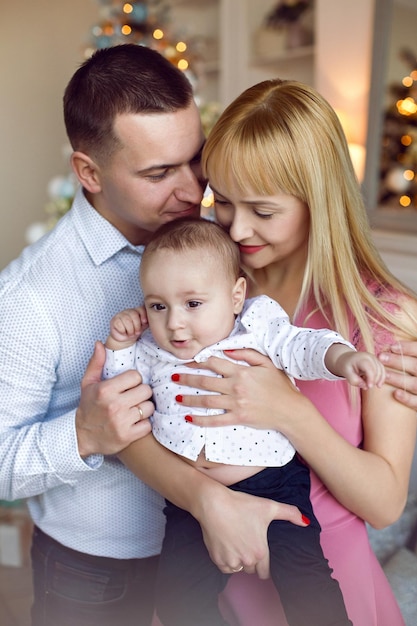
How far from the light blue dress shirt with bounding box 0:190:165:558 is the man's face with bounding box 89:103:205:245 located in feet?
0.21

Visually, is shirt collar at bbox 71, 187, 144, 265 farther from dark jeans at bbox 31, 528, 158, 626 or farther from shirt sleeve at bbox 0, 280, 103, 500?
dark jeans at bbox 31, 528, 158, 626

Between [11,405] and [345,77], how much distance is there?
3216mm

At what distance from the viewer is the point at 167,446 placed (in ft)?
4.10

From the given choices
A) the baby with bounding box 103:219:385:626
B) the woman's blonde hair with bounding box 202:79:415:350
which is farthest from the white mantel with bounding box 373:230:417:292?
the baby with bounding box 103:219:385:626

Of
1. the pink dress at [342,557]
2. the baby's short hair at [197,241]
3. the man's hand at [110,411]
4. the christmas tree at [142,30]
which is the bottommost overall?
the pink dress at [342,557]

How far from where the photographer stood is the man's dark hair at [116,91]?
1446 millimetres

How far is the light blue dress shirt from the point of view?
1351mm

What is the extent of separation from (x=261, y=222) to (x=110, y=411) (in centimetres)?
46

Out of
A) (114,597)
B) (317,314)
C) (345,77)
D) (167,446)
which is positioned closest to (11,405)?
(167,446)

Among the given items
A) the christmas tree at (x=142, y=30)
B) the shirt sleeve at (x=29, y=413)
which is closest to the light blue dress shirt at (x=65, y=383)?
the shirt sleeve at (x=29, y=413)

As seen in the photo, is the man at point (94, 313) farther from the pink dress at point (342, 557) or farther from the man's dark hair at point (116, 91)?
the pink dress at point (342, 557)

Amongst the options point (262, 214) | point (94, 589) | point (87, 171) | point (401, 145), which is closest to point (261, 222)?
point (262, 214)

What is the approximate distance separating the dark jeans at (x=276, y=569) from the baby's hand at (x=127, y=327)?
33cm

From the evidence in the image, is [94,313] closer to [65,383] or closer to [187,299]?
[65,383]
